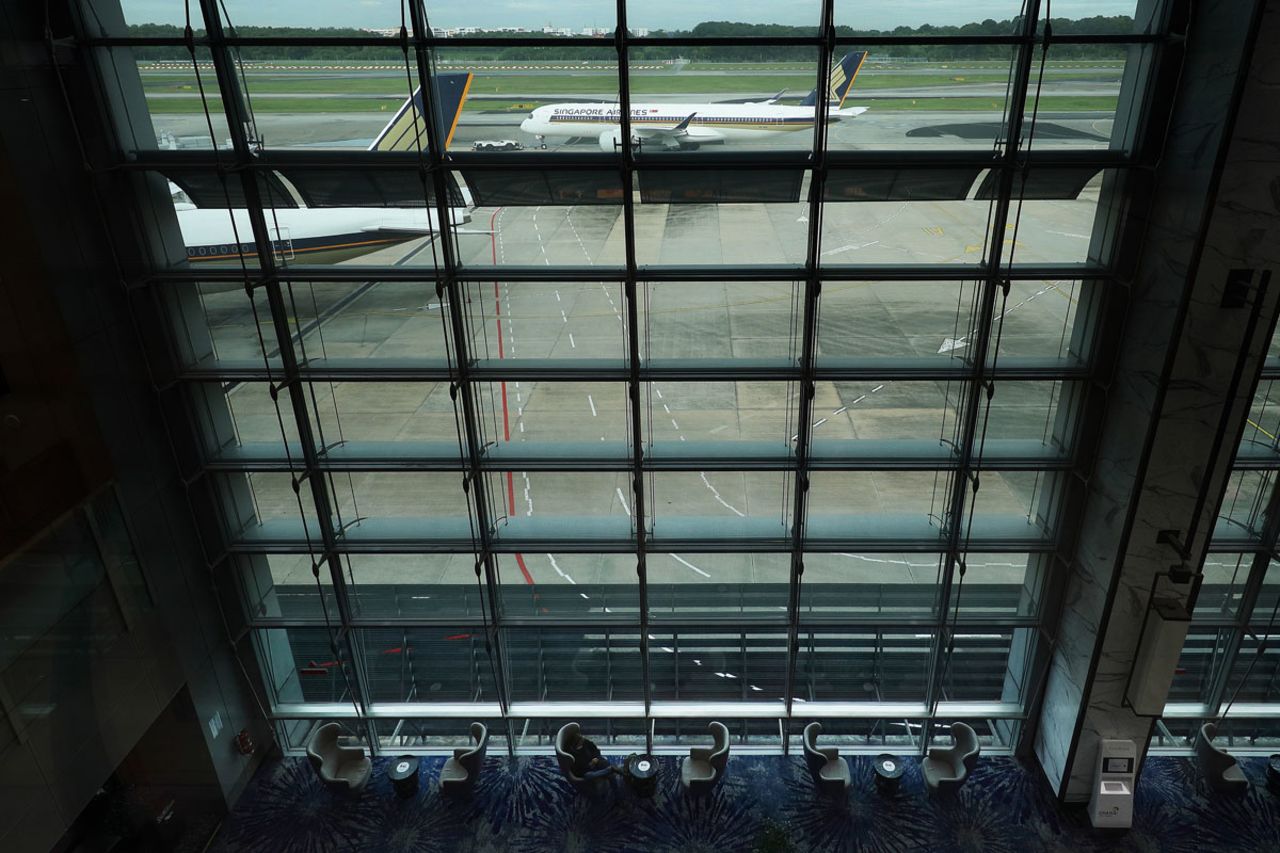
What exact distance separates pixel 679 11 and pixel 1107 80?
3.52 metres

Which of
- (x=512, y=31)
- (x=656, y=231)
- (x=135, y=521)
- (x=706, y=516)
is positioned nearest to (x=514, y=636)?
(x=706, y=516)

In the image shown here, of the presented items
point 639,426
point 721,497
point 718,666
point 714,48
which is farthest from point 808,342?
point 718,666

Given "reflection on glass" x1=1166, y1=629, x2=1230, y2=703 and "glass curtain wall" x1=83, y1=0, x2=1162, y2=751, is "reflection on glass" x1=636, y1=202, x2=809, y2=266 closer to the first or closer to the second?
"glass curtain wall" x1=83, y1=0, x2=1162, y2=751

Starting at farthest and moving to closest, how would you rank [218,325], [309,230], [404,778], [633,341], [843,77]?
[404,778], [218,325], [633,341], [309,230], [843,77]

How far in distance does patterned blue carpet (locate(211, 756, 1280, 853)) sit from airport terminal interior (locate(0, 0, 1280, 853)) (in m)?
0.05

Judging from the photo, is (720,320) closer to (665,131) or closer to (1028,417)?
(665,131)

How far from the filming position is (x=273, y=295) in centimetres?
745

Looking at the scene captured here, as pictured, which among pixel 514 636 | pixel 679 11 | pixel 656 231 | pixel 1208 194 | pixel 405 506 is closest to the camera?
pixel 1208 194

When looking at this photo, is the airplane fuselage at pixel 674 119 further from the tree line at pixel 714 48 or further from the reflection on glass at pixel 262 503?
the reflection on glass at pixel 262 503

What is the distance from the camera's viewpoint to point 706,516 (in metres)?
8.55

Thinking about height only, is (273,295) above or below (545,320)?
above

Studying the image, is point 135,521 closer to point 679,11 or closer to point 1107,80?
point 679,11

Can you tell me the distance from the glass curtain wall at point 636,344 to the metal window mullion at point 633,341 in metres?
0.03

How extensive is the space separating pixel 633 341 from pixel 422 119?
8.50 feet
